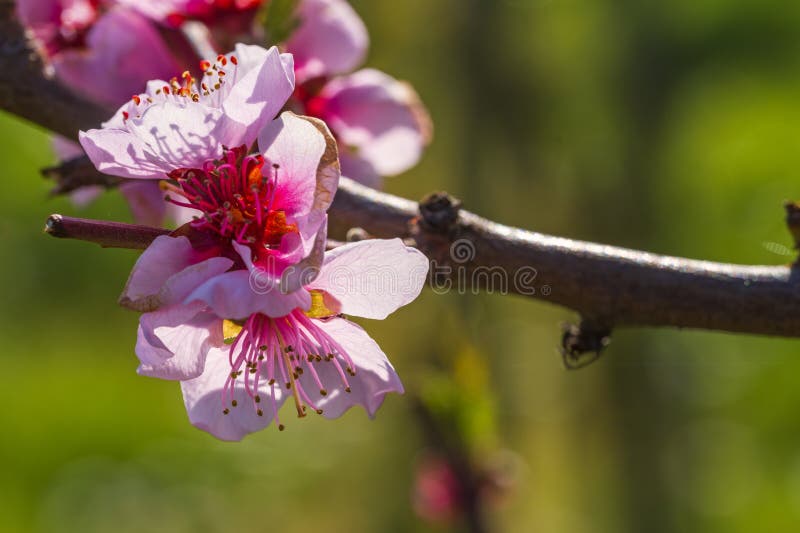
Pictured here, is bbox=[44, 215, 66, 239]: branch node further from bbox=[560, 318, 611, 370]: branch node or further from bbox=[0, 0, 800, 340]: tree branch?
bbox=[560, 318, 611, 370]: branch node

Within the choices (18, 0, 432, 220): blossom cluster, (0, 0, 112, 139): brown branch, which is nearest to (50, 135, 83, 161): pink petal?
(18, 0, 432, 220): blossom cluster

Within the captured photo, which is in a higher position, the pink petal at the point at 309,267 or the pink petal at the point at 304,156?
the pink petal at the point at 304,156

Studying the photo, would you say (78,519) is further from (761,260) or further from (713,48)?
(713,48)

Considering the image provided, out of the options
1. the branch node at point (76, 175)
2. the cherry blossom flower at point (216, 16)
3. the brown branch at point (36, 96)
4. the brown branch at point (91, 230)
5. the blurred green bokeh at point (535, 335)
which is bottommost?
the blurred green bokeh at point (535, 335)

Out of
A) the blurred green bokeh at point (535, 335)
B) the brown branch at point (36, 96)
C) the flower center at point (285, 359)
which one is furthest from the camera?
the blurred green bokeh at point (535, 335)

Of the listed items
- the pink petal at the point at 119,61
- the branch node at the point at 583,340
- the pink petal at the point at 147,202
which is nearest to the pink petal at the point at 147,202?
the pink petal at the point at 147,202

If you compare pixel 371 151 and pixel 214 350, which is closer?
pixel 214 350

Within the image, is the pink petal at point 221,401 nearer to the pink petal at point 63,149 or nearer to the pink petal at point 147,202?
the pink petal at point 147,202

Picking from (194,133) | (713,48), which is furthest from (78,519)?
(713,48)
